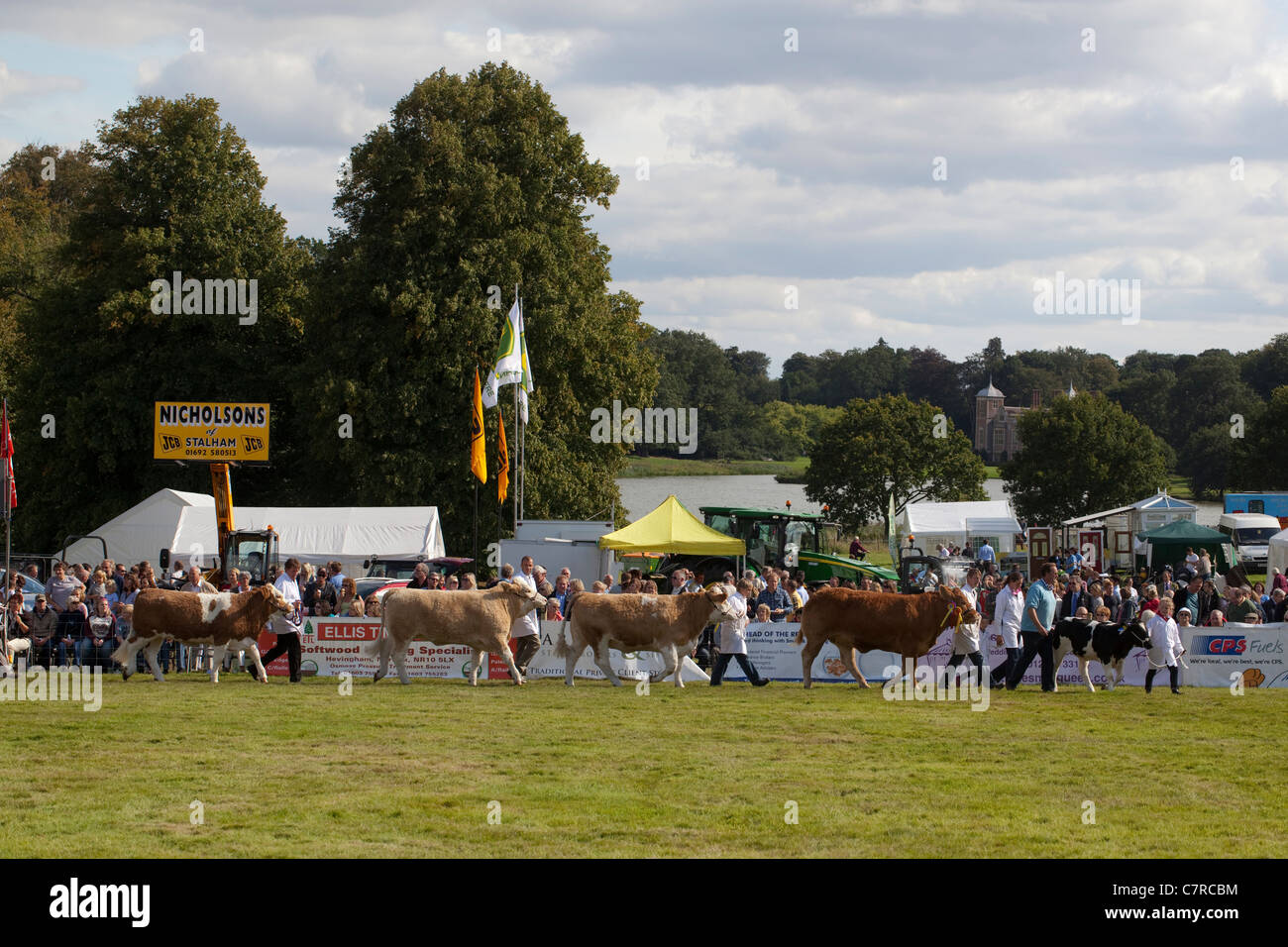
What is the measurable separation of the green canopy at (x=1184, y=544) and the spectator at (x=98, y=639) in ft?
101

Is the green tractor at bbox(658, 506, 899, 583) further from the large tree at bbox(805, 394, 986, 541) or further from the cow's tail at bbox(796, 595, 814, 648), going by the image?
the large tree at bbox(805, 394, 986, 541)

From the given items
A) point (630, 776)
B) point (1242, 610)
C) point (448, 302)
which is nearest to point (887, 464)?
point (448, 302)

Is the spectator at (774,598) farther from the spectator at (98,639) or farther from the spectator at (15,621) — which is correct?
the spectator at (15,621)

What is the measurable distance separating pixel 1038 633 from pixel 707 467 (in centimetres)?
9039

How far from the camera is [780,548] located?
113ft

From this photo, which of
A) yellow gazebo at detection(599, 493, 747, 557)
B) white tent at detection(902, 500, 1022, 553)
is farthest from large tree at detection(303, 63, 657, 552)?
yellow gazebo at detection(599, 493, 747, 557)

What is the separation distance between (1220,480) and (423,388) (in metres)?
82.4

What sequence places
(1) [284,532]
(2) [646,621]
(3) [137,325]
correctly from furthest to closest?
(3) [137,325] → (1) [284,532] → (2) [646,621]

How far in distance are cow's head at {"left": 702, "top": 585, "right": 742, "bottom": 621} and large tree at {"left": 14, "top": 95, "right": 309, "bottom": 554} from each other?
90.4ft

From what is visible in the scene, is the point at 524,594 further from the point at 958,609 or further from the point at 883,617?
the point at 958,609

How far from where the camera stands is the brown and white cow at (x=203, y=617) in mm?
18422

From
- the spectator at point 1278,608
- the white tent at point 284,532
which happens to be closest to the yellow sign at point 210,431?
the white tent at point 284,532

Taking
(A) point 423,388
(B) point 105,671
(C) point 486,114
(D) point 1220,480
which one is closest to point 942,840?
(B) point 105,671
